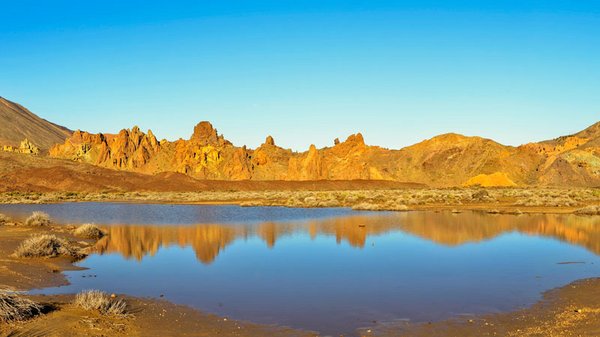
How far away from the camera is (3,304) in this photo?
858 cm

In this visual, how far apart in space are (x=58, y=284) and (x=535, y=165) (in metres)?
123

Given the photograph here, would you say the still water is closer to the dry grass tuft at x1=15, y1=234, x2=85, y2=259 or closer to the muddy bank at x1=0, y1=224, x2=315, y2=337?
the muddy bank at x1=0, y1=224, x2=315, y2=337

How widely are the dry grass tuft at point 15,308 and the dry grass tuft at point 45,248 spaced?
26.7 ft

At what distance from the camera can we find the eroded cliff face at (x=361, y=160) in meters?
112

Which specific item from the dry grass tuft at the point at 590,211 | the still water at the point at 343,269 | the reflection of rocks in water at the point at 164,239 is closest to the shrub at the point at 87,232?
the reflection of rocks in water at the point at 164,239

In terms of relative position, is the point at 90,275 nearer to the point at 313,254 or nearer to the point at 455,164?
the point at 313,254

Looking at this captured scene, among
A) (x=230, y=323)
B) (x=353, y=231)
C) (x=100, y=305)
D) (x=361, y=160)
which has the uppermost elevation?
(x=361, y=160)

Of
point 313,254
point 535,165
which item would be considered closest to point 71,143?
point 535,165

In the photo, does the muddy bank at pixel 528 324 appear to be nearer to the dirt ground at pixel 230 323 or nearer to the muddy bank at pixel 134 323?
the dirt ground at pixel 230 323

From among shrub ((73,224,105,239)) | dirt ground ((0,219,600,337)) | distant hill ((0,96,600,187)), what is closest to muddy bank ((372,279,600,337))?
dirt ground ((0,219,600,337))

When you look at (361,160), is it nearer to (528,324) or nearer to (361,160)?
(361,160)

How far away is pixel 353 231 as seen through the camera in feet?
88.3

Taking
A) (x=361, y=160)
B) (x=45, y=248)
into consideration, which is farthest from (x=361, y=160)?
(x=45, y=248)

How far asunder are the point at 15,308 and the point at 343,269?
9.60 m
